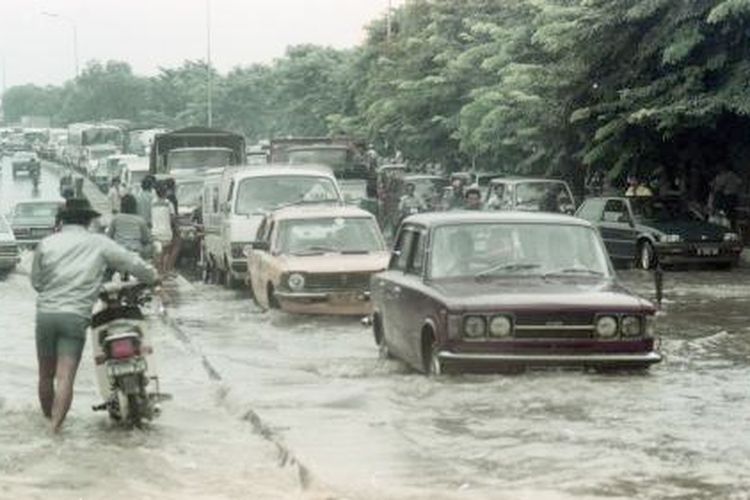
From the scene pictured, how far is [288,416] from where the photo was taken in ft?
33.3

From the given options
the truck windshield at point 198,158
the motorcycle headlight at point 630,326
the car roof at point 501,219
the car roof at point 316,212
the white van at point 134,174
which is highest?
the truck windshield at point 198,158

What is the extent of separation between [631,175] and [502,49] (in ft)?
21.5

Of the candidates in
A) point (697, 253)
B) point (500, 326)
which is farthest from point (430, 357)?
point (697, 253)

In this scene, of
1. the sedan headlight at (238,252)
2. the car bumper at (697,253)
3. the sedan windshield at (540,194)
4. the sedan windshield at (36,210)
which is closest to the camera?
the sedan headlight at (238,252)

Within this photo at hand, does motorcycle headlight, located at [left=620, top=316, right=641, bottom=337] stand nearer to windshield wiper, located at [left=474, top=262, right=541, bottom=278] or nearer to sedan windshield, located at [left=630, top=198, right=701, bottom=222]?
windshield wiper, located at [left=474, top=262, right=541, bottom=278]

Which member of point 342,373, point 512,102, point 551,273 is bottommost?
point 342,373

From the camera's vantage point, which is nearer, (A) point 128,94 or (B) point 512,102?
(B) point 512,102

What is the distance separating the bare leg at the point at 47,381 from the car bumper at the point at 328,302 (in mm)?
6985

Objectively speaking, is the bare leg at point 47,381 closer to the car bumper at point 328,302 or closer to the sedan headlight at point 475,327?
the sedan headlight at point 475,327

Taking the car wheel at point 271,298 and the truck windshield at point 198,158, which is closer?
the car wheel at point 271,298

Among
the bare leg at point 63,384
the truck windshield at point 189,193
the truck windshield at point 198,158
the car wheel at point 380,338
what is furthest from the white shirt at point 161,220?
the bare leg at point 63,384

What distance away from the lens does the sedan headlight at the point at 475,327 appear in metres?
10.6

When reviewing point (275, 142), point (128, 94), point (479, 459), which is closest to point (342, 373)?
point (479, 459)

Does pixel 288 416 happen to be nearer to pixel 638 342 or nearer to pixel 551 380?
pixel 551 380
